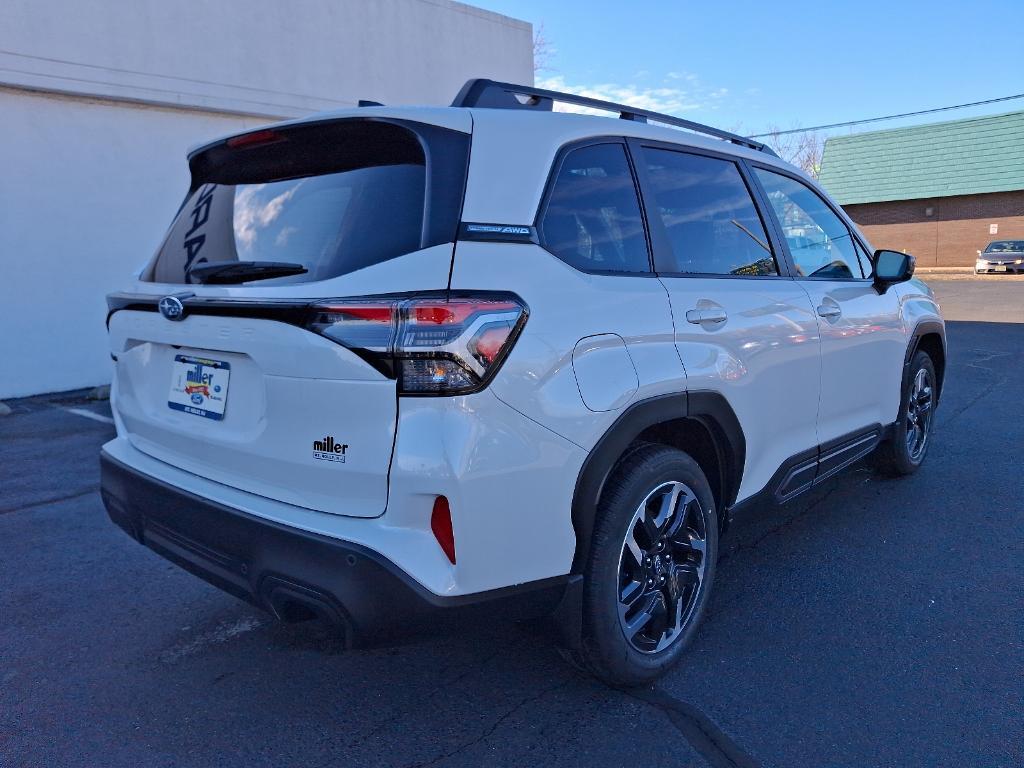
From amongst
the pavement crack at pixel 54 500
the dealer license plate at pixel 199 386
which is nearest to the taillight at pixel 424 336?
the dealer license plate at pixel 199 386

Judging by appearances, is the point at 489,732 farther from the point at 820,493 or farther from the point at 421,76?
the point at 421,76

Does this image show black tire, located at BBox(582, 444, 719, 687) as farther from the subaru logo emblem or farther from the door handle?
the subaru logo emblem

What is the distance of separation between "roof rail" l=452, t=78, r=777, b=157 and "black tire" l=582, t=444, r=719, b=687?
130 centimetres

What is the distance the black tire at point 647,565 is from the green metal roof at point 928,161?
4044 centimetres

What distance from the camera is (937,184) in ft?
124

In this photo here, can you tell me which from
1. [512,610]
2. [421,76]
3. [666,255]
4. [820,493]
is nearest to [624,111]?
[666,255]

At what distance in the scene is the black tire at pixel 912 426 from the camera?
15.4ft

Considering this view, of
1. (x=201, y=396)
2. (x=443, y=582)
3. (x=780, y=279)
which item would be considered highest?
(x=780, y=279)

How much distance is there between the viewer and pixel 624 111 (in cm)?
304

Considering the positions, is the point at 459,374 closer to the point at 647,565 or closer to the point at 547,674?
the point at 647,565

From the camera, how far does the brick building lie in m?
36.3

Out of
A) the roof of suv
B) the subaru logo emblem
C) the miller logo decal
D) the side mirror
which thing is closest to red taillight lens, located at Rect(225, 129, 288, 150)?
the roof of suv

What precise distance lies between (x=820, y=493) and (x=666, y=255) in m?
2.66

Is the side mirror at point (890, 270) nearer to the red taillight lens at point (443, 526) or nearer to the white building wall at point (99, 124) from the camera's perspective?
the red taillight lens at point (443, 526)
